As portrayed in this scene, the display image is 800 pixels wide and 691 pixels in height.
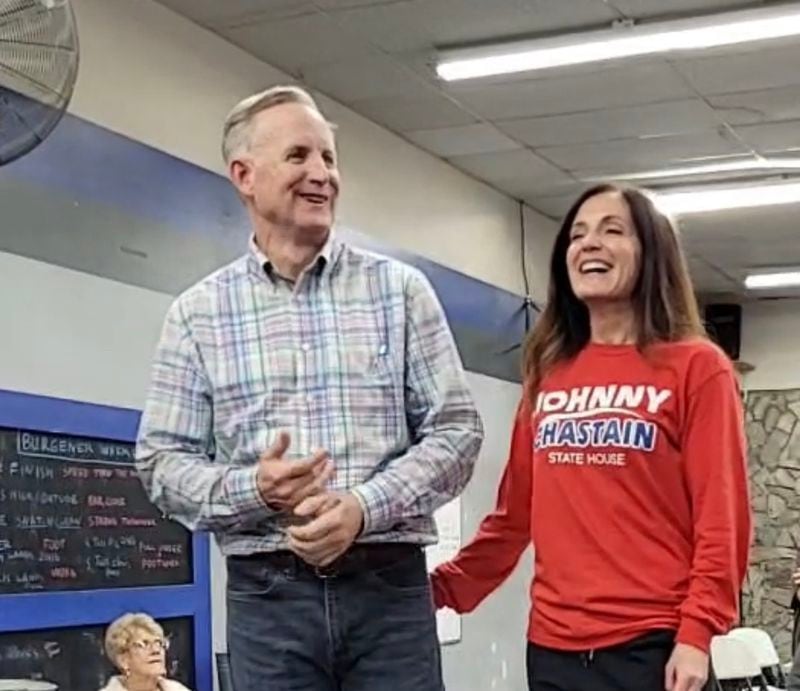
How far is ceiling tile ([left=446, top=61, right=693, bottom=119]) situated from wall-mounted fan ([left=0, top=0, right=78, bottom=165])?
375cm

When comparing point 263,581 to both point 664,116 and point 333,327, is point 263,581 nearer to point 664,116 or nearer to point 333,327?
point 333,327

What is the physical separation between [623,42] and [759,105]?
121 centimetres

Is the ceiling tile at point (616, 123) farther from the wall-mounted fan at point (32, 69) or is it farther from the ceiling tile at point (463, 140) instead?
the wall-mounted fan at point (32, 69)

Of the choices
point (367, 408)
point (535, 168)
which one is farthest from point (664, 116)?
point (367, 408)

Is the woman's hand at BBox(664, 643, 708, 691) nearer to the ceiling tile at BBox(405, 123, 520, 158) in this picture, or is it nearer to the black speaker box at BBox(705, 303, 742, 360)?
the ceiling tile at BBox(405, 123, 520, 158)

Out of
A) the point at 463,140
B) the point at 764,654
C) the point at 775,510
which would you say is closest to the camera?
the point at 463,140

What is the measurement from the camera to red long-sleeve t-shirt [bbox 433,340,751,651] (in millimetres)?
2061

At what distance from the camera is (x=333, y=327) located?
1.96m

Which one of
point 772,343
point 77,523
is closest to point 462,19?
point 77,523

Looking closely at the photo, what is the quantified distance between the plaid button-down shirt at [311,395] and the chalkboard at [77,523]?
101 inches

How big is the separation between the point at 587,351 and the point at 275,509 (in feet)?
2.16

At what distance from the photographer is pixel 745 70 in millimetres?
6000

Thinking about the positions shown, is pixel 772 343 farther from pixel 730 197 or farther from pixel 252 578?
pixel 252 578

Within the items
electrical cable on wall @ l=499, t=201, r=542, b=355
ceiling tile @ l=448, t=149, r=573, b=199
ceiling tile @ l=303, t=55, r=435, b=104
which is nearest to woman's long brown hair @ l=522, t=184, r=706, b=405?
ceiling tile @ l=303, t=55, r=435, b=104
